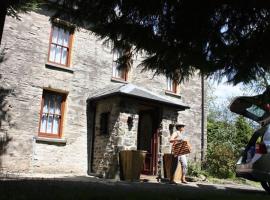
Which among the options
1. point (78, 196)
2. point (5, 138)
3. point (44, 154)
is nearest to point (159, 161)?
point (44, 154)

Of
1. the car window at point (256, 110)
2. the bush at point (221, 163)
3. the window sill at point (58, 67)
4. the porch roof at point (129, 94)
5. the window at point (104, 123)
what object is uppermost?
the window sill at point (58, 67)

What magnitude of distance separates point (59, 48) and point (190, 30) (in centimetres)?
1028

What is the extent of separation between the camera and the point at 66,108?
46.9 feet

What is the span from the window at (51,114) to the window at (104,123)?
149 centimetres

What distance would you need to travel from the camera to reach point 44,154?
13469 mm

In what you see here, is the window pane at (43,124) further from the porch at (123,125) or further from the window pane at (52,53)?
the window pane at (52,53)

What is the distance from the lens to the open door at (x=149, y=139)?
14.6 meters

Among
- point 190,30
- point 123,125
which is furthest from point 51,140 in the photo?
point 190,30

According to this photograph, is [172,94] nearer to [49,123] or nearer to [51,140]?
[49,123]

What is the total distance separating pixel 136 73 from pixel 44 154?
5.46 m

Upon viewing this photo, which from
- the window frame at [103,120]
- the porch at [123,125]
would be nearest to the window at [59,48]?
the porch at [123,125]

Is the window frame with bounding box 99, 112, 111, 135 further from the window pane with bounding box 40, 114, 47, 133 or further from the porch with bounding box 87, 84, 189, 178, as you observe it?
the window pane with bounding box 40, 114, 47, 133

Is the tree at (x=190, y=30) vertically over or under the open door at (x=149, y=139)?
over

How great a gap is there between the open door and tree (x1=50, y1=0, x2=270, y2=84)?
→ 915 centimetres
